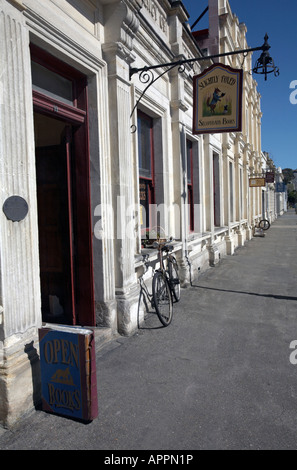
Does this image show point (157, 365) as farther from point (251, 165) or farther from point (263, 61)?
point (251, 165)

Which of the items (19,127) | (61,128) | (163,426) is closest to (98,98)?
(61,128)

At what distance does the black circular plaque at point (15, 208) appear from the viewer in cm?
331

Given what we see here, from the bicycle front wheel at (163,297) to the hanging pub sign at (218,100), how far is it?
317 centimetres

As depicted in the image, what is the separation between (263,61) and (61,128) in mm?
3718

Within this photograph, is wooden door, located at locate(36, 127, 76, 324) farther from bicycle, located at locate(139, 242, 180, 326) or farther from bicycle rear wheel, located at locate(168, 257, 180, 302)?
bicycle rear wheel, located at locate(168, 257, 180, 302)

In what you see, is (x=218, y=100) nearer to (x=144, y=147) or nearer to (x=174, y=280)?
(x=144, y=147)

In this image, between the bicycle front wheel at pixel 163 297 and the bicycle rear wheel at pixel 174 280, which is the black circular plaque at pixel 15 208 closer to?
the bicycle front wheel at pixel 163 297

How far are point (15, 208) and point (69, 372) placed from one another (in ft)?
5.27

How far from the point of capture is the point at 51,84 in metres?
4.54

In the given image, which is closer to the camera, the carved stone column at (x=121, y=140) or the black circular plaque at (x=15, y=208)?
the black circular plaque at (x=15, y=208)

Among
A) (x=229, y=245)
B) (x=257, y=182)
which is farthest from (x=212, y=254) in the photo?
(x=257, y=182)

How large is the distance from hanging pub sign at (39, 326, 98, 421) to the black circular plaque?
1.09m

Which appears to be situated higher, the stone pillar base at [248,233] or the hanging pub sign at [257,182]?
the hanging pub sign at [257,182]

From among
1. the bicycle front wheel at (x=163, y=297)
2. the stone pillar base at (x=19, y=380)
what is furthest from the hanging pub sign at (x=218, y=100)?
the stone pillar base at (x=19, y=380)
